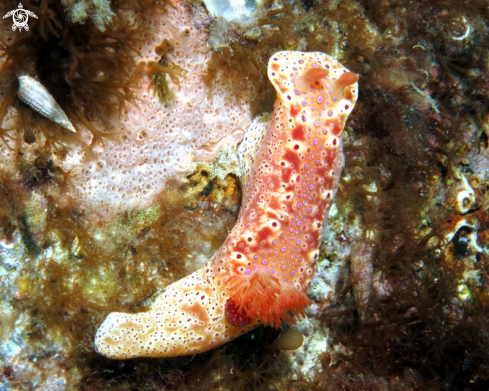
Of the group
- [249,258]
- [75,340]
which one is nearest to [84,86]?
[249,258]

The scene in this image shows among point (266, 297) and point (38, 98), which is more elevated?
point (38, 98)

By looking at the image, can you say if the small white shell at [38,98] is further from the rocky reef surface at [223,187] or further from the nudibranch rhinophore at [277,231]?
the nudibranch rhinophore at [277,231]
